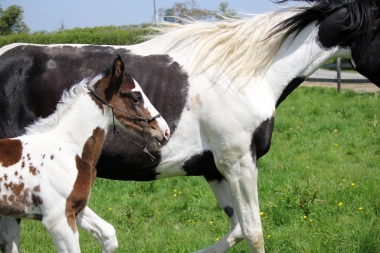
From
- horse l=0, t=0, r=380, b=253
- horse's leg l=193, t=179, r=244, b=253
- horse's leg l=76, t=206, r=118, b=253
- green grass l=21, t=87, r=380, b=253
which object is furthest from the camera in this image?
green grass l=21, t=87, r=380, b=253

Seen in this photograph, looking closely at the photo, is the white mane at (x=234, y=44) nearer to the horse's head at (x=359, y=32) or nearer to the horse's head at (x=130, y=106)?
the horse's head at (x=359, y=32)

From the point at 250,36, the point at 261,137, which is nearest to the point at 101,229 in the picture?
the point at 261,137

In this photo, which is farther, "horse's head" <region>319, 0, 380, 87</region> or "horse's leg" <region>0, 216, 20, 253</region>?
"horse's head" <region>319, 0, 380, 87</region>

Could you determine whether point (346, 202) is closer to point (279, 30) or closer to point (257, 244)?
point (257, 244)

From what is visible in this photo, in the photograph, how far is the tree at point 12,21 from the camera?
25.8 metres

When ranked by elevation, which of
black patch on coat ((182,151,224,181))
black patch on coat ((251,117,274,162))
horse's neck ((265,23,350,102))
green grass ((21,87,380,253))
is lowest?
green grass ((21,87,380,253))

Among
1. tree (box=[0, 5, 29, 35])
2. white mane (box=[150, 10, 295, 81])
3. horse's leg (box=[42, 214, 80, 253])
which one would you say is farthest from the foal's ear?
tree (box=[0, 5, 29, 35])

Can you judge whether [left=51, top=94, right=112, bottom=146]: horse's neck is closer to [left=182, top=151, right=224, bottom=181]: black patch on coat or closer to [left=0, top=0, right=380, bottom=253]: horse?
[left=0, top=0, right=380, bottom=253]: horse

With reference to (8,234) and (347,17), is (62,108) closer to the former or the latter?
(8,234)

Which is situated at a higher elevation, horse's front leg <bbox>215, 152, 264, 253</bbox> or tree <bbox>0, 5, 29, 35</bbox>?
horse's front leg <bbox>215, 152, 264, 253</bbox>

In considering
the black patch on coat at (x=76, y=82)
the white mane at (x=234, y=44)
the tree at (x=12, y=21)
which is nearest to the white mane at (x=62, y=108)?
the black patch on coat at (x=76, y=82)

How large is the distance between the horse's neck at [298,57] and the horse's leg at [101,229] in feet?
5.42

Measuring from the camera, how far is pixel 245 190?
375 cm

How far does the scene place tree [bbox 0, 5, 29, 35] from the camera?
2581cm
